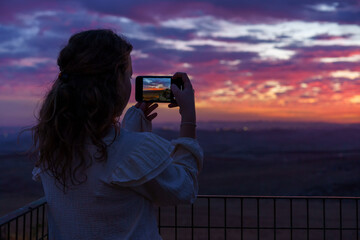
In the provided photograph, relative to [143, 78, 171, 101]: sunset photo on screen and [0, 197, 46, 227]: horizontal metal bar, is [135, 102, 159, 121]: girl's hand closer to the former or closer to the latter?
[143, 78, 171, 101]: sunset photo on screen

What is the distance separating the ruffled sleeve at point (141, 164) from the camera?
1170 millimetres

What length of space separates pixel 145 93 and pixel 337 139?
107 m

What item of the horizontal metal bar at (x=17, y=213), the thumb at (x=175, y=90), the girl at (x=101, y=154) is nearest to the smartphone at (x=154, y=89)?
the thumb at (x=175, y=90)

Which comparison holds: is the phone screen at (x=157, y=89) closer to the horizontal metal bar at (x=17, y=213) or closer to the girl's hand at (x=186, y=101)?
the girl's hand at (x=186, y=101)

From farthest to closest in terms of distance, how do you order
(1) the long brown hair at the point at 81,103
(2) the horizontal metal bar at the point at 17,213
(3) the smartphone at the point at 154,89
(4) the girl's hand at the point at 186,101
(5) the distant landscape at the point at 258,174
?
(5) the distant landscape at the point at 258,174 → (2) the horizontal metal bar at the point at 17,213 → (3) the smartphone at the point at 154,89 → (4) the girl's hand at the point at 186,101 → (1) the long brown hair at the point at 81,103

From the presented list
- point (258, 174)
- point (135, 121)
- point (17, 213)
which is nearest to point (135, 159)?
point (135, 121)

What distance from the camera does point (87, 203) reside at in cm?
122

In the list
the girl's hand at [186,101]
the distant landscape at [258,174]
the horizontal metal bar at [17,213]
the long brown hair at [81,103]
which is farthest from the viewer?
the distant landscape at [258,174]

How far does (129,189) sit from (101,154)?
0.16 m

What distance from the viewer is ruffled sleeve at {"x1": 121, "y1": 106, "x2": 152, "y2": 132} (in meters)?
1.64

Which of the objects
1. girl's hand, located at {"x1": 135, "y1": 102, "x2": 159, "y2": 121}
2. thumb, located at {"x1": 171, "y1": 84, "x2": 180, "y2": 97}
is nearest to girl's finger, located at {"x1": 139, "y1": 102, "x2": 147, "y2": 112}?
girl's hand, located at {"x1": 135, "y1": 102, "x2": 159, "y2": 121}

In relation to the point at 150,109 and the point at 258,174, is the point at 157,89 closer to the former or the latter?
the point at 150,109

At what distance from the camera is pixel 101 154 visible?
3.84 feet

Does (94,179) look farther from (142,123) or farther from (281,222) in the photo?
(281,222)
